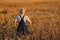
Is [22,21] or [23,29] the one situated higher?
[22,21]

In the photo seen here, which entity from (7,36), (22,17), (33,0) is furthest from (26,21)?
(33,0)

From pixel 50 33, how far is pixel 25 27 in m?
1.30

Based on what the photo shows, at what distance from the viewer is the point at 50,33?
10.8 m

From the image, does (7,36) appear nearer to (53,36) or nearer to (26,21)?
(26,21)

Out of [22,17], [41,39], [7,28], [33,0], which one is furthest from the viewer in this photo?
[33,0]

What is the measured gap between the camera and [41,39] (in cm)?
1064

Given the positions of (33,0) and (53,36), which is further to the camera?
(33,0)

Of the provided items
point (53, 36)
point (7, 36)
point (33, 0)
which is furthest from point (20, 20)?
point (33, 0)

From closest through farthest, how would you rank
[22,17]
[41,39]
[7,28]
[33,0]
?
1. [41,39]
2. [22,17]
3. [7,28]
4. [33,0]

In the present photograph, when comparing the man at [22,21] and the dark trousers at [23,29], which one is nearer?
the man at [22,21]

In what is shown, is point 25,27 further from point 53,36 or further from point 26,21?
point 53,36

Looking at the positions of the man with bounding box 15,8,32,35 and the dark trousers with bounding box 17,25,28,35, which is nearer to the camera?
the man with bounding box 15,8,32,35

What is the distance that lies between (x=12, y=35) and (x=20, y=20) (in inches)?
26.9

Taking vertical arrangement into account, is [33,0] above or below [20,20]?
below
